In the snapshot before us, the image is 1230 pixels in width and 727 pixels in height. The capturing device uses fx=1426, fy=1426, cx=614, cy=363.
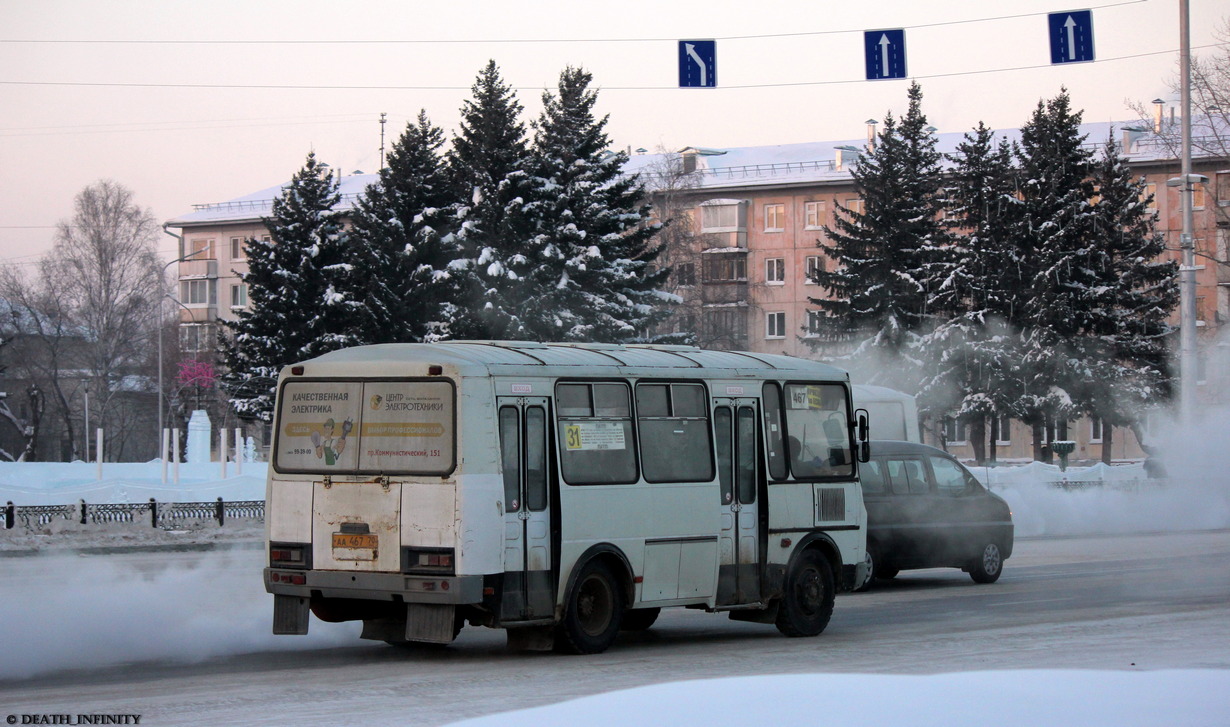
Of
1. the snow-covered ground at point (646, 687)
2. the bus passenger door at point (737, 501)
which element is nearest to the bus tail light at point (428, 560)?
the snow-covered ground at point (646, 687)

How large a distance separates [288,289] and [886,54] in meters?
35.4

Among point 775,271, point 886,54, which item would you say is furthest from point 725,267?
point 886,54

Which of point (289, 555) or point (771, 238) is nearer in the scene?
point (289, 555)

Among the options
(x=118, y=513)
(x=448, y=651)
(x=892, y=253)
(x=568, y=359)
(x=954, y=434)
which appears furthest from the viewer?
(x=954, y=434)

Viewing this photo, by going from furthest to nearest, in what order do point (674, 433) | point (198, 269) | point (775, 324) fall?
point (198, 269) < point (775, 324) < point (674, 433)

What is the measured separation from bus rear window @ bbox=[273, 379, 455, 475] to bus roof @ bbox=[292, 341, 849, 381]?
225 millimetres

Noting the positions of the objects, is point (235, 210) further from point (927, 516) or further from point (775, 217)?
point (927, 516)

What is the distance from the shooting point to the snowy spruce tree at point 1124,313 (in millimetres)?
57375

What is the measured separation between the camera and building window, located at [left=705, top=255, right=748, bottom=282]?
6603 cm

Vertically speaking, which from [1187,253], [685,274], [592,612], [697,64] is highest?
[685,274]

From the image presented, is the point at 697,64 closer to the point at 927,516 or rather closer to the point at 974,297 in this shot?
the point at 927,516

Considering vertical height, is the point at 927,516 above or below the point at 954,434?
below

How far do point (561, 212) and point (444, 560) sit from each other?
3361cm

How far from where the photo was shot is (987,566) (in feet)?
62.8
